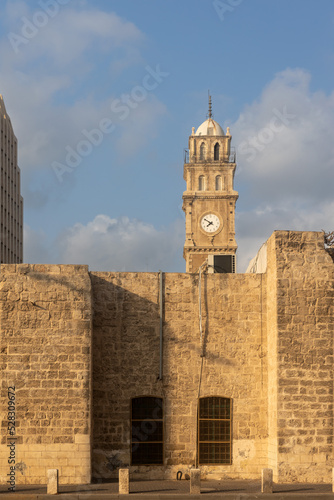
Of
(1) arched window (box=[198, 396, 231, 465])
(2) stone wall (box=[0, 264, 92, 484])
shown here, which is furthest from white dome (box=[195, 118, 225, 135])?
(2) stone wall (box=[0, 264, 92, 484])

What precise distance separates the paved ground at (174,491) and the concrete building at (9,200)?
5044 cm

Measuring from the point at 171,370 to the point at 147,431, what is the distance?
58.0 inches

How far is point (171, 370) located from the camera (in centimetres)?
1734

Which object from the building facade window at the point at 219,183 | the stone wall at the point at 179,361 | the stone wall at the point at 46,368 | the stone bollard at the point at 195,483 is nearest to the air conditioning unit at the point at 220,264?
the stone wall at the point at 179,361

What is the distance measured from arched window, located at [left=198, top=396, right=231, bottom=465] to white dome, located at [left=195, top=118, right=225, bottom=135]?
61.2 metres

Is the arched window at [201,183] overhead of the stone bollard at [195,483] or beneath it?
overhead

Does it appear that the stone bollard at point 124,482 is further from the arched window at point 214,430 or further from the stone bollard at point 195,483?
the arched window at point 214,430

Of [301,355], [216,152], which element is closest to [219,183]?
[216,152]

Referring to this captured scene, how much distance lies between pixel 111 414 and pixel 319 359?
481cm

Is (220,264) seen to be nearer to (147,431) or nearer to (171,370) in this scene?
(171,370)

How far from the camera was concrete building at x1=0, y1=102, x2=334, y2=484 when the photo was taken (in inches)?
632

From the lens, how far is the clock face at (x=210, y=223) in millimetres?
72000

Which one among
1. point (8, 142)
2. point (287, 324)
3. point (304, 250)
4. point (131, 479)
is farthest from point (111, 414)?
point (8, 142)

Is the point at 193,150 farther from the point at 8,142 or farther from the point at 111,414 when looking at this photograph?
the point at 111,414
